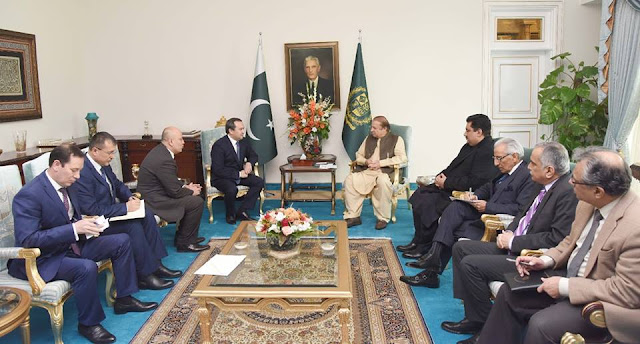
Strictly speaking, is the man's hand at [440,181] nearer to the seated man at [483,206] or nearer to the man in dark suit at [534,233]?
the seated man at [483,206]

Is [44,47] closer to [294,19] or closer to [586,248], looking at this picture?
[294,19]

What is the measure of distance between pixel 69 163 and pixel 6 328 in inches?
48.3

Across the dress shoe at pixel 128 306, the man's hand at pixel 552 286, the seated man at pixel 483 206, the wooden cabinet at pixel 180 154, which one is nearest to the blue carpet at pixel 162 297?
the dress shoe at pixel 128 306

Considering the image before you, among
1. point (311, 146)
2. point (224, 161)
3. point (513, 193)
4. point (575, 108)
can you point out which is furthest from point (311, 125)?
point (575, 108)

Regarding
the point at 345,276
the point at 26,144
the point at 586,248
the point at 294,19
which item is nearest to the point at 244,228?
the point at 345,276

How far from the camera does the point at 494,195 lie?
4137mm

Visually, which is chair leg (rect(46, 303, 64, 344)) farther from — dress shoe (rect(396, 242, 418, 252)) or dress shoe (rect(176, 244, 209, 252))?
dress shoe (rect(396, 242, 418, 252))

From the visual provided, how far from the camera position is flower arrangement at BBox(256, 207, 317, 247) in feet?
12.0

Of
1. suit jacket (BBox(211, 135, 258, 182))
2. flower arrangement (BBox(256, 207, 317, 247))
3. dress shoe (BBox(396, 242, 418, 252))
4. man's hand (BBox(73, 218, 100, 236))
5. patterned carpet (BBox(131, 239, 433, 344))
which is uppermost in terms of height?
suit jacket (BBox(211, 135, 258, 182))

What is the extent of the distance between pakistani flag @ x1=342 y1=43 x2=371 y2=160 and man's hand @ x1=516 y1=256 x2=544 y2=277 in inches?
176

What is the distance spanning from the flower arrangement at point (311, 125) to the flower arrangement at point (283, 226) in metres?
3.19

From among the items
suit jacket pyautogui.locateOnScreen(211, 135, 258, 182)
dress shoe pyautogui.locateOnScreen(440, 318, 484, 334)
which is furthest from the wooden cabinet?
dress shoe pyautogui.locateOnScreen(440, 318, 484, 334)

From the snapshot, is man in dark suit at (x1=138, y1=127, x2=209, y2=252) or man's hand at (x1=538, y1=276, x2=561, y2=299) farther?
man in dark suit at (x1=138, y1=127, x2=209, y2=252)

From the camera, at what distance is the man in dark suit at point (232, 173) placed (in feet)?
20.5
